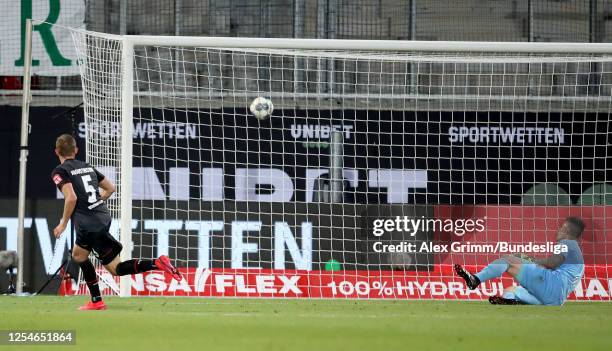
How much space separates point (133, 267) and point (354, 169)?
5.01 m

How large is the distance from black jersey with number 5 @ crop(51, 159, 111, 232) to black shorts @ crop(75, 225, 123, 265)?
0.05 meters

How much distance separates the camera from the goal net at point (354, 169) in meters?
13.0

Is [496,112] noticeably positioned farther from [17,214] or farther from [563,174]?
[17,214]

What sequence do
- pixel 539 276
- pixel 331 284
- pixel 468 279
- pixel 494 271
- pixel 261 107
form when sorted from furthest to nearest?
pixel 261 107 → pixel 331 284 → pixel 539 276 → pixel 494 271 → pixel 468 279

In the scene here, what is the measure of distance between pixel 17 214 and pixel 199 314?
17.9ft

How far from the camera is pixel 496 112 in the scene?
48.2 feet

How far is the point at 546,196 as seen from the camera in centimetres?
1430

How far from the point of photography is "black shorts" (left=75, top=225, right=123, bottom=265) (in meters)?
9.11

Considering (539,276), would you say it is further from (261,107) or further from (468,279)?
(261,107)

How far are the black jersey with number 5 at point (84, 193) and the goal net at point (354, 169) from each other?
2.89 metres

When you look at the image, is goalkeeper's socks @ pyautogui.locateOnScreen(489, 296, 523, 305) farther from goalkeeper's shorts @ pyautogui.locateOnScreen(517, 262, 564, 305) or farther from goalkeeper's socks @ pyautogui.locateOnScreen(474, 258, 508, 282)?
goalkeeper's socks @ pyautogui.locateOnScreen(474, 258, 508, 282)

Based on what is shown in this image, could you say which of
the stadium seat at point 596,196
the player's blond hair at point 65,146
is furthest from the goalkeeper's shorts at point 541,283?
the player's blond hair at point 65,146

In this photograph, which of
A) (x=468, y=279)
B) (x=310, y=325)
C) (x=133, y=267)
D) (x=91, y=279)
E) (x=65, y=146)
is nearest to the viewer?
(x=310, y=325)

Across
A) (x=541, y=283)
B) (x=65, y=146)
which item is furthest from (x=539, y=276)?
(x=65, y=146)
